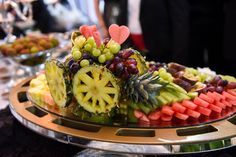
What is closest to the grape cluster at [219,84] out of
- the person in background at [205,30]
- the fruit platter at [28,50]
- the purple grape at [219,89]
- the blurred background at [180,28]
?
the purple grape at [219,89]

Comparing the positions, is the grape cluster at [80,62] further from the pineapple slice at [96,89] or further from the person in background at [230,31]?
the person in background at [230,31]

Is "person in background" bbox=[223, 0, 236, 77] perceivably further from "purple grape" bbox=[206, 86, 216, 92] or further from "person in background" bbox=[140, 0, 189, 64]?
"purple grape" bbox=[206, 86, 216, 92]

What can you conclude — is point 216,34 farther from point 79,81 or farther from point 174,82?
point 79,81

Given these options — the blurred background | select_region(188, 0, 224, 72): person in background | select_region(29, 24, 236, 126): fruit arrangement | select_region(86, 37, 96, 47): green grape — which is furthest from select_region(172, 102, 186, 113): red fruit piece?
select_region(188, 0, 224, 72): person in background

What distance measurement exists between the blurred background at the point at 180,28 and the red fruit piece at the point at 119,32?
980 millimetres

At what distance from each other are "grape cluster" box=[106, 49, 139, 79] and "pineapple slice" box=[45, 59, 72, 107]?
10cm

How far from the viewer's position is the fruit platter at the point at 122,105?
26.8 inches

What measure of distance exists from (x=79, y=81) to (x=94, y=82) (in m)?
0.03

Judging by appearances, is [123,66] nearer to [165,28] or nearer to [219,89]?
[219,89]

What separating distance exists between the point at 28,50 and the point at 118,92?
0.75 metres

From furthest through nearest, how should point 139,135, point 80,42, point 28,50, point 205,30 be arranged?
A: point 205,30
point 28,50
point 80,42
point 139,135

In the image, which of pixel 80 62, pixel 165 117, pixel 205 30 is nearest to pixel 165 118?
pixel 165 117

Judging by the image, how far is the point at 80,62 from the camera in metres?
0.74

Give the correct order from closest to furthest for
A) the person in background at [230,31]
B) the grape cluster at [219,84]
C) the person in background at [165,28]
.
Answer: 1. the grape cluster at [219,84]
2. the person in background at [165,28]
3. the person in background at [230,31]
